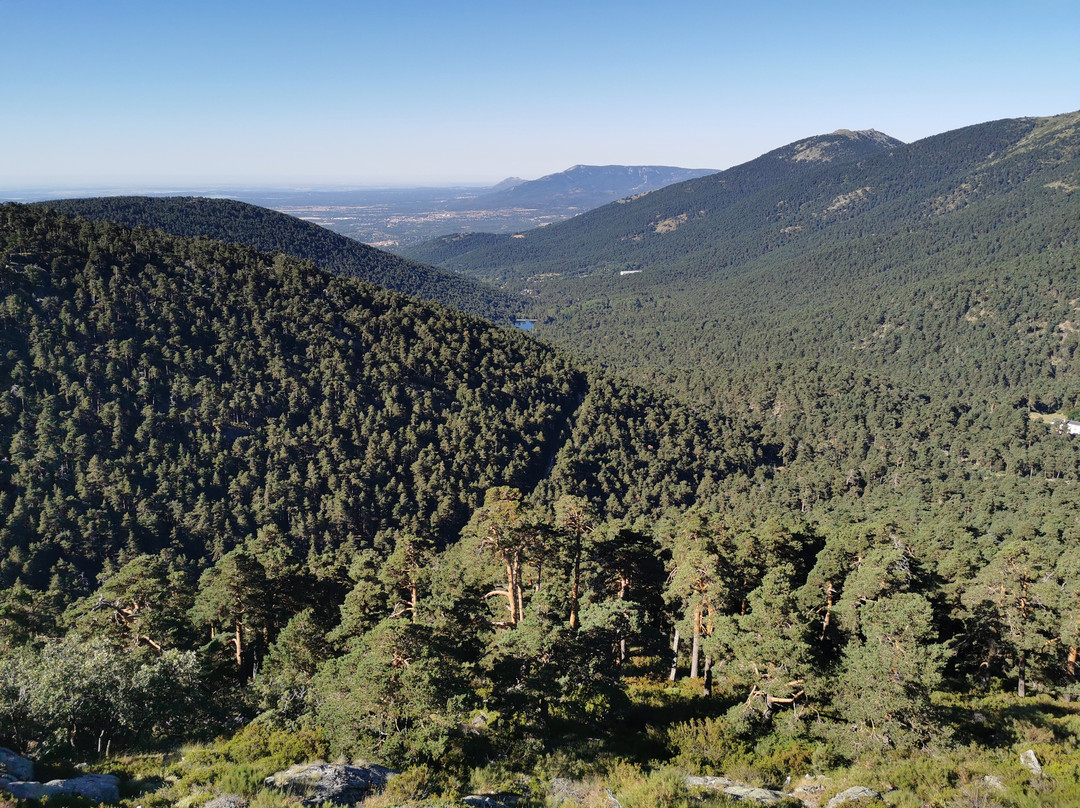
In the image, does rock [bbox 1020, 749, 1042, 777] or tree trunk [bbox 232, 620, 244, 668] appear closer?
rock [bbox 1020, 749, 1042, 777]

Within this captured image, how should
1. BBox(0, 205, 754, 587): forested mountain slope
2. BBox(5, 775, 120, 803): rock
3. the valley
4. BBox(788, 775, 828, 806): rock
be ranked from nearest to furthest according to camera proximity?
BBox(5, 775, 120, 803): rock → BBox(788, 775, 828, 806): rock → the valley → BBox(0, 205, 754, 587): forested mountain slope

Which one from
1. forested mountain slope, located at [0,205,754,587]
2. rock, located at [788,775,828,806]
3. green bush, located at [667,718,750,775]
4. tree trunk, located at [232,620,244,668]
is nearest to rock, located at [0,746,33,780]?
tree trunk, located at [232,620,244,668]

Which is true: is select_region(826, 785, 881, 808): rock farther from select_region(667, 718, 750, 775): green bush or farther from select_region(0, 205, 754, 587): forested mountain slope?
select_region(0, 205, 754, 587): forested mountain slope

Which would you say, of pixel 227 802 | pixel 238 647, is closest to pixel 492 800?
pixel 227 802

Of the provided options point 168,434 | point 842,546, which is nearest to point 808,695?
point 842,546

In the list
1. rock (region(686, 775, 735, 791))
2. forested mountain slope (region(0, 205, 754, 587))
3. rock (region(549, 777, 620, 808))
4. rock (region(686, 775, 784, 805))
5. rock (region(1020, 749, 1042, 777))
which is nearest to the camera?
rock (region(549, 777, 620, 808))

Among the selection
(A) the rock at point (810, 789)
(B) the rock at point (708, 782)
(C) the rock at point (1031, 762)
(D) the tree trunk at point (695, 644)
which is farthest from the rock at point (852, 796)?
(D) the tree trunk at point (695, 644)

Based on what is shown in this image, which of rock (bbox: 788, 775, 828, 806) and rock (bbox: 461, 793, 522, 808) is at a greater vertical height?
rock (bbox: 461, 793, 522, 808)
